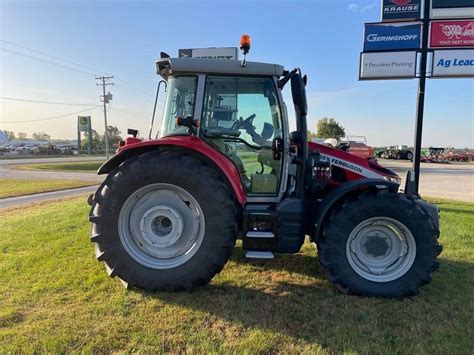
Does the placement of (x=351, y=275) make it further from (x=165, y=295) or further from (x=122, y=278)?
(x=122, y=278)

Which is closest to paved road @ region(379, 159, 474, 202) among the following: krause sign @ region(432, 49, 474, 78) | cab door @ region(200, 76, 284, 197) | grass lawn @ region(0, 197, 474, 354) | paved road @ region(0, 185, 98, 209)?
krause sign @ region(432, 49, 474, 78)

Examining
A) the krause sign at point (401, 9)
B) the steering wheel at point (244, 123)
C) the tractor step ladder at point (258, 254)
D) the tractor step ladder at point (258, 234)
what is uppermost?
the krause sign at point (401, 9)

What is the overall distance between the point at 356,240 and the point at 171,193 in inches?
81.2

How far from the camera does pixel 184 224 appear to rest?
372 cm

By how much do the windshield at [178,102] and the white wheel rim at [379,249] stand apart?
2226 millimetres

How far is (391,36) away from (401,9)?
0.63m

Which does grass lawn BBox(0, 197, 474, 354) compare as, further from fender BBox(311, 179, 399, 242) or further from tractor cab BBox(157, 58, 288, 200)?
tractor cab BBox(157, 58, 288, 200)

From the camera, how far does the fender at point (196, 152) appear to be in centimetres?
361

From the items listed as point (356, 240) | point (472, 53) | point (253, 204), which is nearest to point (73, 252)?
point (253, 204)

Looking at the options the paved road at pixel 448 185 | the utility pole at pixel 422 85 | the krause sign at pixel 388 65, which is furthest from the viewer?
the paved road at pixel 448 185

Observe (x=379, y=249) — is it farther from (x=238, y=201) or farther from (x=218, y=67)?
(x=218, y=67)

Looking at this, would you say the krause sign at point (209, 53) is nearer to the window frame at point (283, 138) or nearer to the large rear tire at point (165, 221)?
the window frame at point (283, 138)

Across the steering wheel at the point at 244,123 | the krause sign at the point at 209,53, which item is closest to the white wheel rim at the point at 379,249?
the steering wheel at the point at 244,123

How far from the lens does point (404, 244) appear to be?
3.66 m
